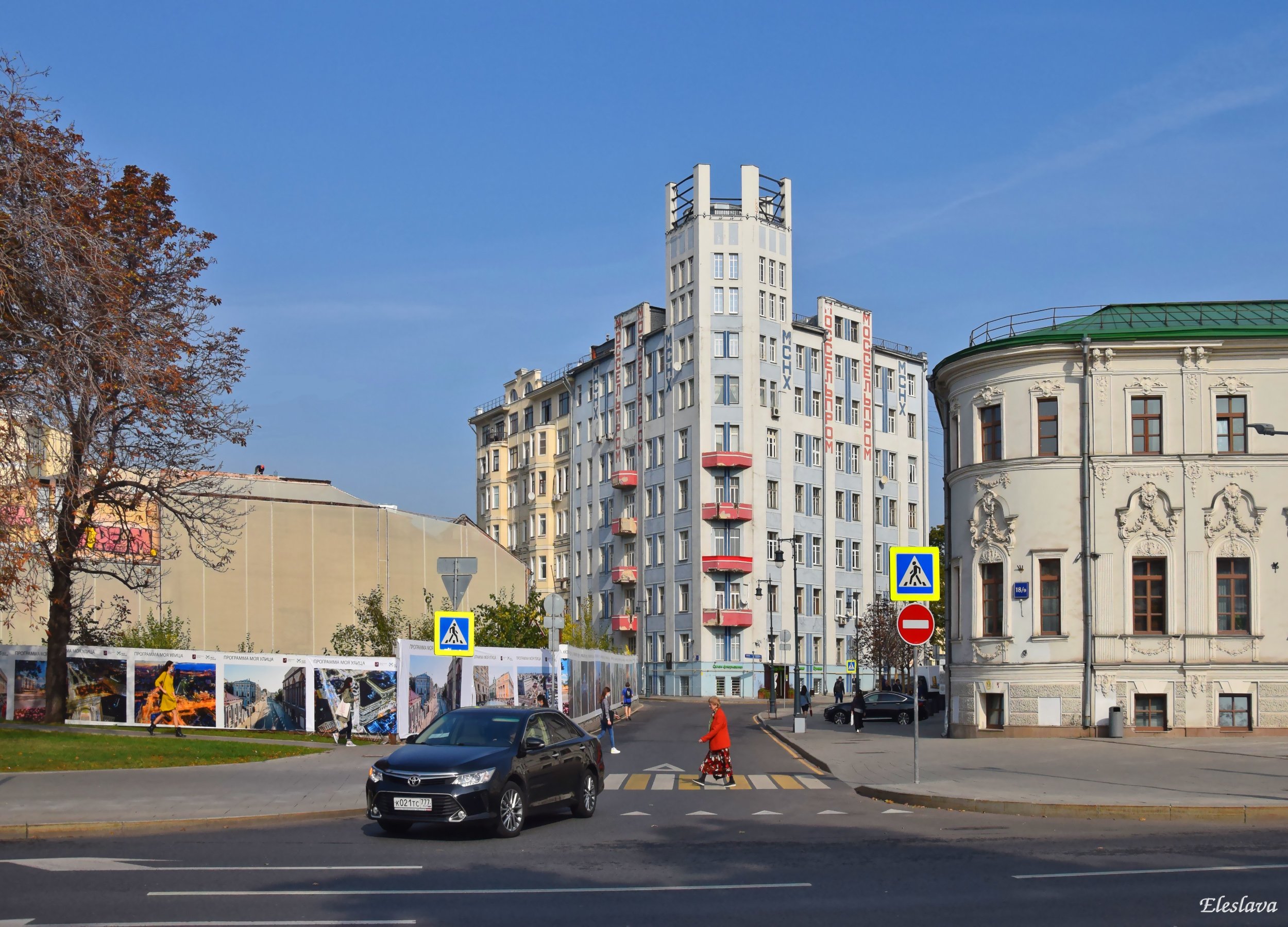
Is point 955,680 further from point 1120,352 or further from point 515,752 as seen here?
point 515,752

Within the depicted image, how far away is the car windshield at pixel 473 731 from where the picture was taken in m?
16.3

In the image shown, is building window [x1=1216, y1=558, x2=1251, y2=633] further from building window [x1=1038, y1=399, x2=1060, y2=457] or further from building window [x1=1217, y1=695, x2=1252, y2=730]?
building window [x1=1038, y1=399, x2=1060, y2=457]

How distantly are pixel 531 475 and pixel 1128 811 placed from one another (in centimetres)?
9663

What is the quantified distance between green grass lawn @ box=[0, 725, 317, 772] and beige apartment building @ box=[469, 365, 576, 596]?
75.8m

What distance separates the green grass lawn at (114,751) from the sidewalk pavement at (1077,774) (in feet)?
39.6

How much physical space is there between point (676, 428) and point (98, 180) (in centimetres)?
6934

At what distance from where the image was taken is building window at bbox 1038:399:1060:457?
38000mm

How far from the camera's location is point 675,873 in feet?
41.1

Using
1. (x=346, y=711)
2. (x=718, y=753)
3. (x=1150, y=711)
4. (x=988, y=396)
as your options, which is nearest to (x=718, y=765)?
(x=718, y=753)

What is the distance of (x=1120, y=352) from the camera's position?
37.4 m

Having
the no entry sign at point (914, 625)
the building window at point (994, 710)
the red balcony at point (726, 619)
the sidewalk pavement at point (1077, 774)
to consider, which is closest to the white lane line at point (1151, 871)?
the sidewalk pavement at point (1077, 774)

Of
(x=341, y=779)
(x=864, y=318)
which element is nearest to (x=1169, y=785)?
(x=341, y=779)

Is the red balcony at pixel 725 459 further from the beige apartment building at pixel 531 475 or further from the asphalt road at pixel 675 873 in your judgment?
the asphalt road at pixel 675 873

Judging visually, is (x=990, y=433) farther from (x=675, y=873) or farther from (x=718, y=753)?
(x=675, y=873)
